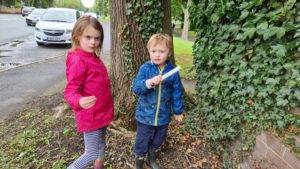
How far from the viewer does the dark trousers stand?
10.0ft

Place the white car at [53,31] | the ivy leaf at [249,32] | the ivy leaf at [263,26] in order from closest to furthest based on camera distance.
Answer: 1. the ivy leaf at [263,26]
2. the ivy leaf at [249,32]
3. the white car at [53,31]

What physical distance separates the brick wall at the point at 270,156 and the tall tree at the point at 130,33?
5.36 feet

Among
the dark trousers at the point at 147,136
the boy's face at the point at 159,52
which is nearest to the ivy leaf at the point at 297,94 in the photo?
the boy's face at the point at 159,52

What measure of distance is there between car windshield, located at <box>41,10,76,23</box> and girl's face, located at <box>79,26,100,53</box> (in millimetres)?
12373

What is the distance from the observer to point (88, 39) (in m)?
2.68

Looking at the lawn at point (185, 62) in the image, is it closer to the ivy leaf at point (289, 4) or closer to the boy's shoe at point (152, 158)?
the boy's shoe at point (152, 158)

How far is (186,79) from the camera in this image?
7125 millimetres

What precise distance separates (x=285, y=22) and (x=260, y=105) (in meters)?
0.75

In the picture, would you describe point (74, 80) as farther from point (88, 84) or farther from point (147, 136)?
point (147, 136)

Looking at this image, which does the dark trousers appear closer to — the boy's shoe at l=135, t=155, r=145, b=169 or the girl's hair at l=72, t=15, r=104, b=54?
the boy's shoe at l=135, t=155, r=145, b=169

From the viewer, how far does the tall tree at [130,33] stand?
361 cm

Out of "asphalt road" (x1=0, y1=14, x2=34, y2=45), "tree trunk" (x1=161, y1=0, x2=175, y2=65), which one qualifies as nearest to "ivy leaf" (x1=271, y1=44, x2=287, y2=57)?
"tree trunk" (x1=161, y1=0, x2=175, y2=65)

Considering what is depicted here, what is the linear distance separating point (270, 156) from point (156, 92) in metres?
1.21

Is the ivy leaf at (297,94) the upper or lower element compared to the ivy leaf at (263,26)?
lower
